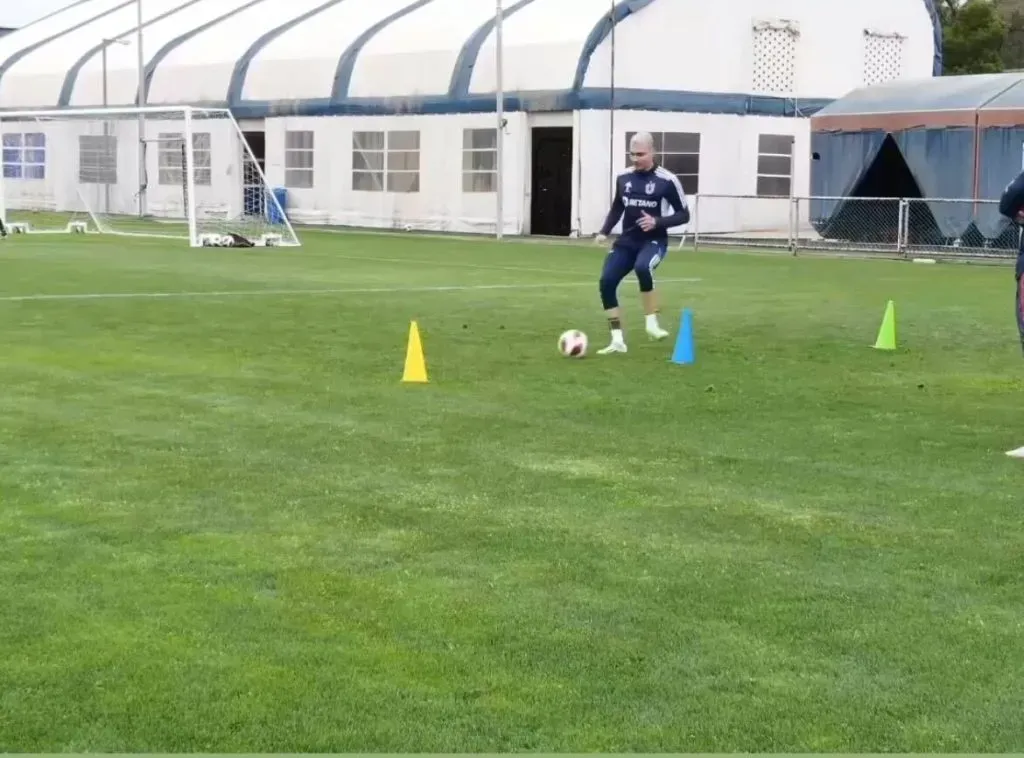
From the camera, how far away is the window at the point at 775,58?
38.9 m

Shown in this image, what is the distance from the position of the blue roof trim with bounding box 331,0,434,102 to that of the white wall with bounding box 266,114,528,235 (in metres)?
0.75

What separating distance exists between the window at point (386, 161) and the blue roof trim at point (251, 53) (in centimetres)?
522

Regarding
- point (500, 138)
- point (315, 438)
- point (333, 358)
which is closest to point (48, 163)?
point (500, 138)

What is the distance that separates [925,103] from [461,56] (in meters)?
12.5

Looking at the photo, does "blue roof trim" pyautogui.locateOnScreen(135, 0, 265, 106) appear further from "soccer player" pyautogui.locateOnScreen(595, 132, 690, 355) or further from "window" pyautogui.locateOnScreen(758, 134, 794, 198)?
"soccer player" pyautogui.locateOnScreen(595, 132, 690, 355)

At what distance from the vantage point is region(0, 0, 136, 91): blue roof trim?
179 feet

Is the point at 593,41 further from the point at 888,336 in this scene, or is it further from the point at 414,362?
the point at 414,362

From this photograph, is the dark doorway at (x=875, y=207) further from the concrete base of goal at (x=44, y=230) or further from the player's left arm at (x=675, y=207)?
the player's left arm at (x=675, y=207)

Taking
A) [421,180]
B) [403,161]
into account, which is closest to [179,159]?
[403,161]

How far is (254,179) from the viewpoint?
44.7m

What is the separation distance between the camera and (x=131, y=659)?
4.84 meters

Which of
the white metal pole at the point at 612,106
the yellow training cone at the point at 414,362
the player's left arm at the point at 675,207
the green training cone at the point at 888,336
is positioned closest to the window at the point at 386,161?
the white metal pole at the point at 612,106

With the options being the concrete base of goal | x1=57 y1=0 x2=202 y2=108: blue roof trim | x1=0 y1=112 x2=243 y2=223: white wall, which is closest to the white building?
x1=0 y1=112 x2=243 y2=223: white wall

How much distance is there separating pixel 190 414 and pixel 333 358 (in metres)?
3.02
